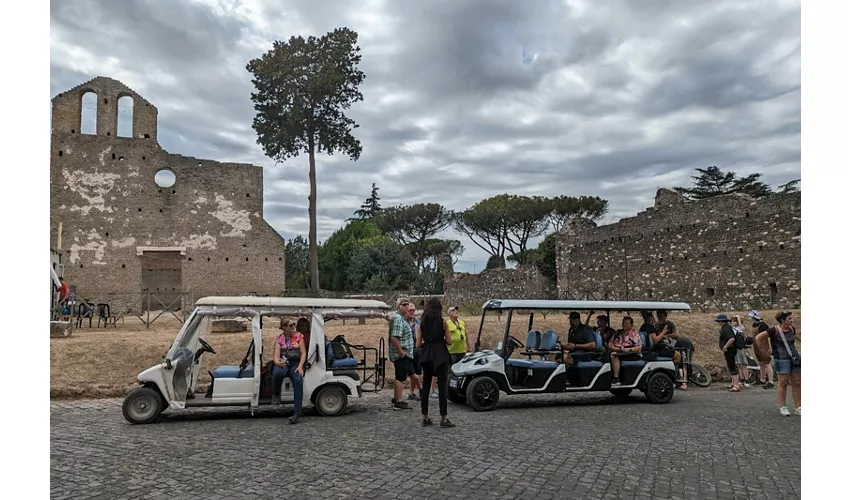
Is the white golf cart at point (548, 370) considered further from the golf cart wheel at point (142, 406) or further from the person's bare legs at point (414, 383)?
the golf cart wheel at point (142, 406)

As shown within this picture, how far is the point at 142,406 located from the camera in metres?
7.08

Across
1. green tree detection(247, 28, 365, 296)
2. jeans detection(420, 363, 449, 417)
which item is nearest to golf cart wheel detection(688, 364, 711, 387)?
jeans detection(420, 363, 449, 417)

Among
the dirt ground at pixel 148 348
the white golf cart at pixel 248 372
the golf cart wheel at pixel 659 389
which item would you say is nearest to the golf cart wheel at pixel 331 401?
the white golf cart at pixel 248 372

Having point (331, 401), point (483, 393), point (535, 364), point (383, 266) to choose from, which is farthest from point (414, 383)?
Answer: point (383, 266)

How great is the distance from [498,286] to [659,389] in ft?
89.4

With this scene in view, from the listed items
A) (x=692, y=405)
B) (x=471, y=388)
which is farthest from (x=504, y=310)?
(x=692, y=405)

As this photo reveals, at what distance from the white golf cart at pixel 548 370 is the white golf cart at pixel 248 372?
171 centimetres

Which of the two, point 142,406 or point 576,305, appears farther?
point 576,305

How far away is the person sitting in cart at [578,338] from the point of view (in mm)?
→ 9055

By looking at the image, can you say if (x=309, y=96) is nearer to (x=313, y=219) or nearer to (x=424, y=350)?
(x=313, y=219)

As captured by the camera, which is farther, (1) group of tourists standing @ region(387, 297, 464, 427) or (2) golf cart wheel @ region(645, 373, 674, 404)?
(2) golf cart wheel @ region(645, 373, 674, 404)

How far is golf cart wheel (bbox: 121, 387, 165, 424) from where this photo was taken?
7.03 metres

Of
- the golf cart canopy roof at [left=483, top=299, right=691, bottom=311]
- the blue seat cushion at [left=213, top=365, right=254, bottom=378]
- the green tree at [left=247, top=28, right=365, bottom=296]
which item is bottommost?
the blue seat cushion at [left=213, top=365, right=254, bottom=378]

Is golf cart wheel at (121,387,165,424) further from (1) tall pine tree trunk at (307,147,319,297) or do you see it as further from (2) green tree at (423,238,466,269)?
(2) green tree at (423,238,466,269)
